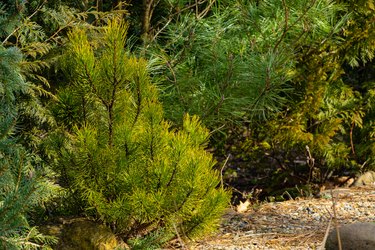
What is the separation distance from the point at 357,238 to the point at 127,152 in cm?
123

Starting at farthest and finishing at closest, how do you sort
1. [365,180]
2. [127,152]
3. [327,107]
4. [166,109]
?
[365,180] → [327,107] → [166,109] → [127,152]

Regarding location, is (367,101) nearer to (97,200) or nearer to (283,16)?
(283,16)

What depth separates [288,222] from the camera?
4.71 m

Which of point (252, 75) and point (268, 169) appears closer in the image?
point (252, 75)

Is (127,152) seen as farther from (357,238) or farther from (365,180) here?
(365,180)

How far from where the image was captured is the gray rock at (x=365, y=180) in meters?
6.17

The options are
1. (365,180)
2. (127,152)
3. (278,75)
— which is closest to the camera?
(127,152)

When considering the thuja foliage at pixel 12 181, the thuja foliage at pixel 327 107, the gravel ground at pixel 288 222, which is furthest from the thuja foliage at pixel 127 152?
the thuja foliage at pixel 327 107

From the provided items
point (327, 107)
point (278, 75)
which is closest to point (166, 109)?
point (278, 75)

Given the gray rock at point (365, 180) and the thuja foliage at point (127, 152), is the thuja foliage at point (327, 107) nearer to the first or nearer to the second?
the gray rock at point (365, 180)

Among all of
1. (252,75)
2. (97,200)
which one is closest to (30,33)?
(97,200)

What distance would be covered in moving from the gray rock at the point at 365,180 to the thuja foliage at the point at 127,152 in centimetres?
276

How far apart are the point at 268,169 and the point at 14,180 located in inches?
156

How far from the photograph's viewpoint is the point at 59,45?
4.54m
